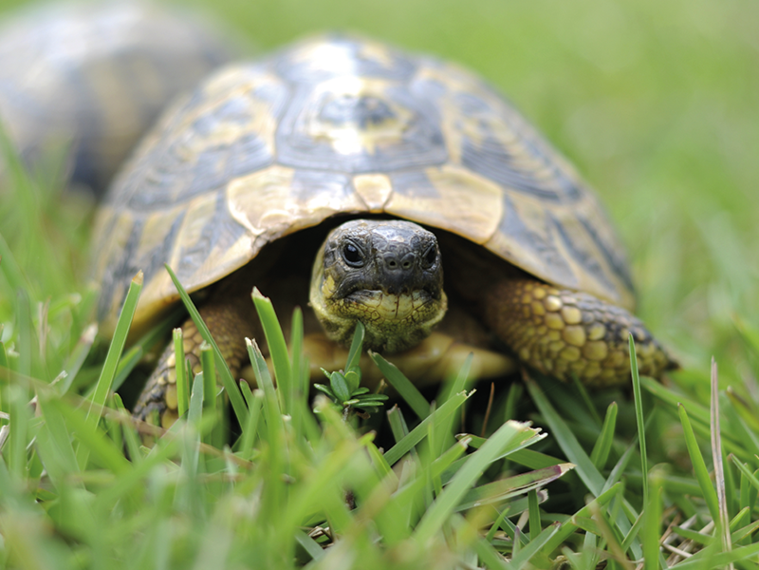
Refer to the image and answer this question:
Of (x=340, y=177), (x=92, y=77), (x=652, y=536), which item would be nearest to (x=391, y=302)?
(x=340, y=177)

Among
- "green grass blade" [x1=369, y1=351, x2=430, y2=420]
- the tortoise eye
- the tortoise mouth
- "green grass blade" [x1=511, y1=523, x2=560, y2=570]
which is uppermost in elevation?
the tortoise eye

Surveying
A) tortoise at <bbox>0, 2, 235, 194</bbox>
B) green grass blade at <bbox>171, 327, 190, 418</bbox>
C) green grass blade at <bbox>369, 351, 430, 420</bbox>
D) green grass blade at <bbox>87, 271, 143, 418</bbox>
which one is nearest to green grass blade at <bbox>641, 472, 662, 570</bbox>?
green grass blade at <bbox>369, 351, 430, 420</bbox>

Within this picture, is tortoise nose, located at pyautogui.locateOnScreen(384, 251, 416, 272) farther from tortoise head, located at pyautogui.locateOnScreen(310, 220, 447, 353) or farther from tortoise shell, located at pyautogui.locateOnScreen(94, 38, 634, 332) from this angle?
tortoise shell, located at pyautogui.locateOnScreen(94, 38, 634, 332)

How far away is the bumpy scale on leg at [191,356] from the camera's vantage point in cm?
147

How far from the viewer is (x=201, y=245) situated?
5.36ft

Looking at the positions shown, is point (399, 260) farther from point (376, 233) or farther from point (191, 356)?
point (191, 356)

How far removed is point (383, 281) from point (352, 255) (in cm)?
10

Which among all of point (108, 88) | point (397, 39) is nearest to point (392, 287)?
point (108, 88)

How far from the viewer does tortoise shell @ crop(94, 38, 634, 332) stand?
1600 millimetres

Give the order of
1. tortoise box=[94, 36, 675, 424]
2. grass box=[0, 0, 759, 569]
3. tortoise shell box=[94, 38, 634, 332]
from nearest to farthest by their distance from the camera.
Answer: grass box=[0, 0, 759, 569] < tortoise box=[94, 36, 675, 424] < tortoise shell box=[94, 38, 634, 332]

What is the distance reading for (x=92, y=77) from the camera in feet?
11.5

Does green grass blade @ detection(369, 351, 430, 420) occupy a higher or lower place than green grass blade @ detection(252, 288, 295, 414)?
lower

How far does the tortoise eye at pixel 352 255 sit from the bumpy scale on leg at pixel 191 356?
0.39 metres

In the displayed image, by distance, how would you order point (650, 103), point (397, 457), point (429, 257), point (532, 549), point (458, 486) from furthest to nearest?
point (650, 103), point (429, 257), point (397, 457), point (532, 549), point (458, 486)
